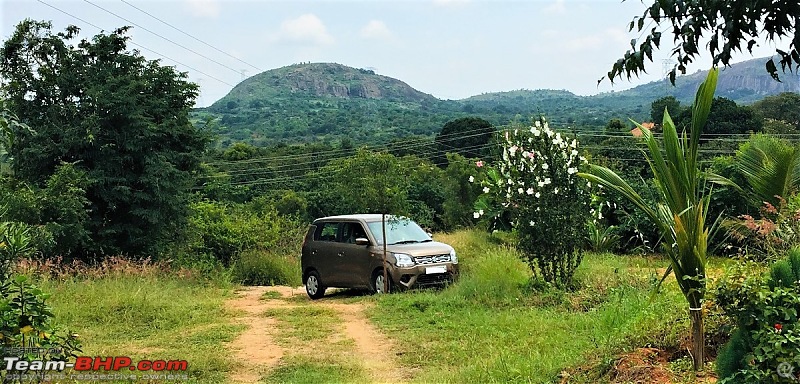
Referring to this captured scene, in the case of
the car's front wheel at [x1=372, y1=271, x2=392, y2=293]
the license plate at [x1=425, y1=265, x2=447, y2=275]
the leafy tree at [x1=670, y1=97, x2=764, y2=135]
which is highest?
the leafy tree at [x1=670, y1=97, x2=764, y2=135]

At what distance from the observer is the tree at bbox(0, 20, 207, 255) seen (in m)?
17.4

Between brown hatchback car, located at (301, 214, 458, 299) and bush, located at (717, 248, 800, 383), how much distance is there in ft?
26.7

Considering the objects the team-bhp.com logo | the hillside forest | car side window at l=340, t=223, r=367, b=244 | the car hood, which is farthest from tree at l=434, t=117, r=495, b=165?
the team-bhp.com logo

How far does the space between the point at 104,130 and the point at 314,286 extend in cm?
796

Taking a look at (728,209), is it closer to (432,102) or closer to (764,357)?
(764,357)

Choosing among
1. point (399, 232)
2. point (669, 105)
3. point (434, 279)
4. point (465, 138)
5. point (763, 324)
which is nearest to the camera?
point (763, 324)

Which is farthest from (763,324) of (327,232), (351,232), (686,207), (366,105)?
(366,105)

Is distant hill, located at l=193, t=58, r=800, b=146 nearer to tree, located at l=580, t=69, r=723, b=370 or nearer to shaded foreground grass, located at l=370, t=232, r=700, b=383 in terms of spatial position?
shaded foreground grass, located at l=370, t=232, r=700, b=383

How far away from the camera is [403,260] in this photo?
1243cm

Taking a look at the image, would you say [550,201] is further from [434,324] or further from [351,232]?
[351,232]

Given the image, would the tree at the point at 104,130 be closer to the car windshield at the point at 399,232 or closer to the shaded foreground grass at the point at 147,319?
the shaded foreground grass at the point at 147,319

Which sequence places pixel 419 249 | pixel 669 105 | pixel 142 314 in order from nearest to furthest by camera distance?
1. pixel 142 314
2. pixel 419 249
3. pixel 669 105

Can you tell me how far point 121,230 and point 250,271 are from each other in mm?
3484

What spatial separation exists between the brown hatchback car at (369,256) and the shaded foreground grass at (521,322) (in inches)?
23.3
